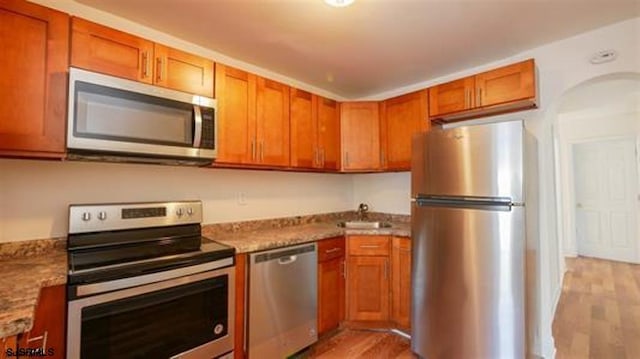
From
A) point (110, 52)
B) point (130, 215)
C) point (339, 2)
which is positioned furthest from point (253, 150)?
point (339, 2)

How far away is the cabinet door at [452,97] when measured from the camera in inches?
96.3

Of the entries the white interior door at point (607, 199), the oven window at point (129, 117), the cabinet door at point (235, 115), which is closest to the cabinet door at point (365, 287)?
the cabinet door at point (235, 115)

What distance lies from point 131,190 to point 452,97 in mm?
2540

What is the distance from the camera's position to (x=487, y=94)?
2355 millimetres

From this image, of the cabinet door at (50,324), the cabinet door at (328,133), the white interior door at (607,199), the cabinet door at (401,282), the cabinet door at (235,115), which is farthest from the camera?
the white interior door at (607,199)

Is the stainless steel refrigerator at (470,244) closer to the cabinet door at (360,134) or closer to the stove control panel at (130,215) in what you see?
the cabinet door at (360,134)

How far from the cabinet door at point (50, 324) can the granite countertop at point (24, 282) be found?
53 mm

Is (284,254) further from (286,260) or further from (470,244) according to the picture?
(470,244)

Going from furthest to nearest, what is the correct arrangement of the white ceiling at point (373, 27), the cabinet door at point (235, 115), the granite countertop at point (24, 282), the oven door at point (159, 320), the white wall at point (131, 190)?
1. the cabinet door at point (235, 115)
2. the white ceiling at point (373, 27)
3. the white wall at point (131, 190)
4. the oven door at point (159, 320)
5. the granite countertop at point (24, 282)

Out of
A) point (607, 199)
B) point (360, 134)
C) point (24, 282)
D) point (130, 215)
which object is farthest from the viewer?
point (607, 199)

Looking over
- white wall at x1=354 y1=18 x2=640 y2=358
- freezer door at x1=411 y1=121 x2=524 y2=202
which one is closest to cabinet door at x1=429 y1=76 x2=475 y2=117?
white wall at x1=354 y1=18 x2=640 y2=358

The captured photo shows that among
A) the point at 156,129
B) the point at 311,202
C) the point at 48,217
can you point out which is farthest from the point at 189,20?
the point at 311,202

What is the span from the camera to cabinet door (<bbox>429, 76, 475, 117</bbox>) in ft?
8.03

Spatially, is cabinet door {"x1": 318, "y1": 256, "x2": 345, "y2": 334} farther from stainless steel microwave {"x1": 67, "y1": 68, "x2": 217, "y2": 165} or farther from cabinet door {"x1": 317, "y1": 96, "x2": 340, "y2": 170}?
stainless steel microwave {"x1": 67, "y1": 68, "x2": 217, "y2": 165}
